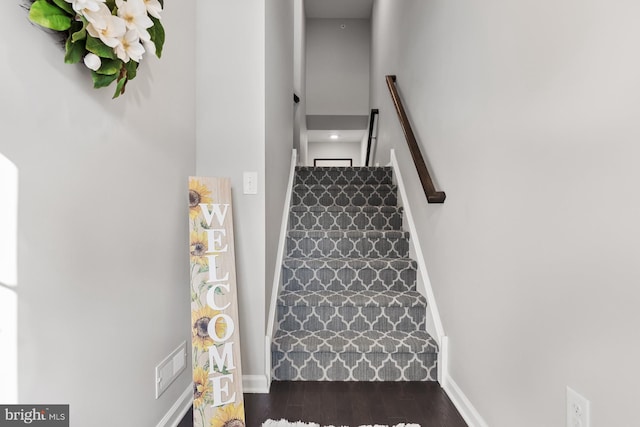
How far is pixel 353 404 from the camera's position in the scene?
A: 181cm

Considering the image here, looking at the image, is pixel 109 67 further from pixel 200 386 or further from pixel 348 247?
pixel 348 247

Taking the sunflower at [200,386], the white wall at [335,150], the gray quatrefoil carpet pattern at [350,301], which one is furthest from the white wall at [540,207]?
the white wall at [335,150]

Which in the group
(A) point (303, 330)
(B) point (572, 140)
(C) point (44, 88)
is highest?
(C) point (44, 88)

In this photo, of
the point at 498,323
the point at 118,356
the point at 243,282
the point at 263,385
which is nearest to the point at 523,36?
the point at 498,323

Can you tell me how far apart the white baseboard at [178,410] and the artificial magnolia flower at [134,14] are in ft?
4.91

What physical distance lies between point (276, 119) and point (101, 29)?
1.55m

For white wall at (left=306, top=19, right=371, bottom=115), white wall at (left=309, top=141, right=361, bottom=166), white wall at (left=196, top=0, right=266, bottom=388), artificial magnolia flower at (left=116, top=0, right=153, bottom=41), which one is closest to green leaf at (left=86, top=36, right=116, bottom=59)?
artificial magnolia flower at (left=116, top=0, right=153, bottom=41)

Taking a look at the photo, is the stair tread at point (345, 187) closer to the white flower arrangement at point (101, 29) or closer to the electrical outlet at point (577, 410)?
the white flower arrangement at point (101, 29)

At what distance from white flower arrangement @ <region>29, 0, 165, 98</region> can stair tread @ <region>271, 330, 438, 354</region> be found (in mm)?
1567

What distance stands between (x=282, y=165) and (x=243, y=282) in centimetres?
111

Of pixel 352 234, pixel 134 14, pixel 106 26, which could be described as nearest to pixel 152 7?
pixel 134 14

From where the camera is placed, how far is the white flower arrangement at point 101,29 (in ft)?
2.77

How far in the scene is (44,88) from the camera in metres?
0.89

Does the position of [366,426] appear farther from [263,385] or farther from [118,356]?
[118,356]
